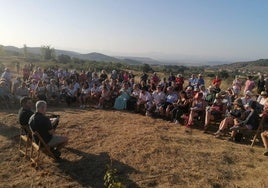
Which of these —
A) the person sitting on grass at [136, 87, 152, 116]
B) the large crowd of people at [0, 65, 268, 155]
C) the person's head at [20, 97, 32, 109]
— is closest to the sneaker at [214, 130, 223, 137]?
the large crowd of people at [0, 65, 268, 155]

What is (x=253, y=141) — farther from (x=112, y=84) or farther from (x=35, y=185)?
(x=112, y=84)

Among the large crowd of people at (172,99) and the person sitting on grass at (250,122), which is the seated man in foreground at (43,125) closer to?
the large crowd of people at (172,99)

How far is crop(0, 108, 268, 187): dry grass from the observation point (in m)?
6.66

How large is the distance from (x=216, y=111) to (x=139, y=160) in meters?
4.16

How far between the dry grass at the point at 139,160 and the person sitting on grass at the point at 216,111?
2.10ft

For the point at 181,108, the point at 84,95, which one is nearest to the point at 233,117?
the point at 181,108

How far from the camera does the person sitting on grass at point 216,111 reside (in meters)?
10.3

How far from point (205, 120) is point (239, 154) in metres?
2.53

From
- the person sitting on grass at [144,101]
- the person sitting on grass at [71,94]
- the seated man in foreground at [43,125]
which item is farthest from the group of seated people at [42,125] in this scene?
the person sitting on grass at [71,94]

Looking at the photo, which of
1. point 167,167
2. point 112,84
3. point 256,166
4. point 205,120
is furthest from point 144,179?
point 112,84

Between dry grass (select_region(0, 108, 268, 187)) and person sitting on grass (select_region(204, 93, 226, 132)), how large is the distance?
0.64 metres

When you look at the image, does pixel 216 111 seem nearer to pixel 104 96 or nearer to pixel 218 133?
pixel 218 133

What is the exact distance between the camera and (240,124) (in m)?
9.42

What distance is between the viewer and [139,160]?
756 centimetres
